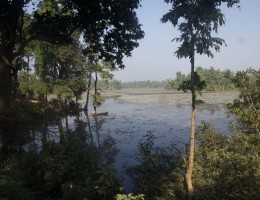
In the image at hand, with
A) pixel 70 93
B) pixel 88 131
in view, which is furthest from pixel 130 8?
pixel 70 93

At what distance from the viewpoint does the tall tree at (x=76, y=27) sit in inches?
448

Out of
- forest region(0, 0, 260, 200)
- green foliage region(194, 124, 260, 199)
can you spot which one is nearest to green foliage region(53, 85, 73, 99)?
forest region(0, 0, 260, 200)

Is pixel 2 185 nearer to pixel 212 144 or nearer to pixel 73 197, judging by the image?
pixel 73 197

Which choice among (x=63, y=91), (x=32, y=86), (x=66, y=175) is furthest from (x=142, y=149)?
(x=32, y=86)

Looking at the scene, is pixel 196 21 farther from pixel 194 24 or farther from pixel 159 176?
pixel 159 176

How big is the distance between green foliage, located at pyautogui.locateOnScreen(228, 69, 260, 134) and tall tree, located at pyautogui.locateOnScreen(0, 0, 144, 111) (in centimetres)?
721

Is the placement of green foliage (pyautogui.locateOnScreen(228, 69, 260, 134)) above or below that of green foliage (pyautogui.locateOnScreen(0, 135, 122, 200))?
above

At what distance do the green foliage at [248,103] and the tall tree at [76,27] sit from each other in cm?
721

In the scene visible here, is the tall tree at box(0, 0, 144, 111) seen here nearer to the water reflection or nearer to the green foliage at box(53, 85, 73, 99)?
the water reflection

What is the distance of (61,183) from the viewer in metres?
13.9

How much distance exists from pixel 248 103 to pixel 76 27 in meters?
10.8

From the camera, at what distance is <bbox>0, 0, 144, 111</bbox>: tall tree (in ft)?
37.4

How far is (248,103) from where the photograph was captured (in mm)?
17156

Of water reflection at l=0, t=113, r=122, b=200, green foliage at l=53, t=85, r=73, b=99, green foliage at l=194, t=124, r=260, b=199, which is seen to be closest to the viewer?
water reflection at l=0, t=113, r=122, b=200
